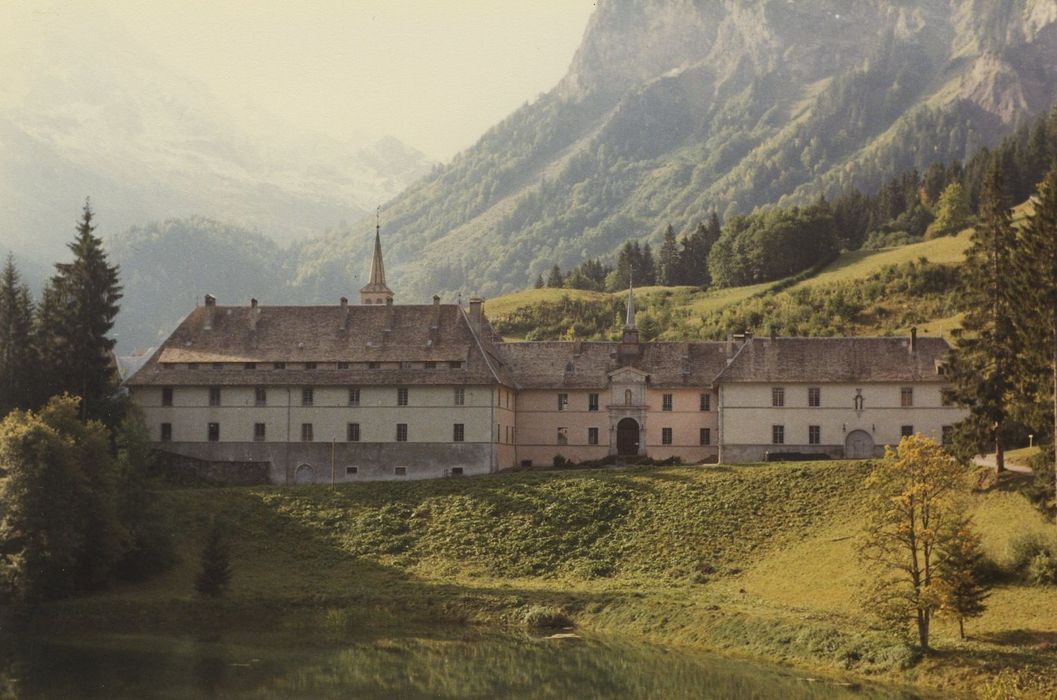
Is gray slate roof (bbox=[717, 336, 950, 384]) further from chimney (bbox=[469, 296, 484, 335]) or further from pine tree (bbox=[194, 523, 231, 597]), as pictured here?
pine tree (bbox=[194, 523, 231, 597])

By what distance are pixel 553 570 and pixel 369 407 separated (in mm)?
21675

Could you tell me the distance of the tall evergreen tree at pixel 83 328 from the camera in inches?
3066

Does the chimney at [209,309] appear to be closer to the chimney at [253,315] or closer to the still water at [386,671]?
the chimney at [253,315]

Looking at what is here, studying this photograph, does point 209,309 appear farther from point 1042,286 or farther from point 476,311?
point 1042,286

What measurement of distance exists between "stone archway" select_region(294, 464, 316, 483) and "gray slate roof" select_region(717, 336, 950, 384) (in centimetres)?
2592

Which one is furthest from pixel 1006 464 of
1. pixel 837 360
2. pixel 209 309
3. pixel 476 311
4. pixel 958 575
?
pixel 209 309

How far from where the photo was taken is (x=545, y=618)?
56.0 m

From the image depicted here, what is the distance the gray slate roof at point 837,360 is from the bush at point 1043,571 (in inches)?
1247

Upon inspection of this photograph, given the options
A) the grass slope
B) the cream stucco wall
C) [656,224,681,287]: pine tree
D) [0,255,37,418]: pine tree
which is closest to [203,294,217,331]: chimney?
[0,255,37,418]: pine tree

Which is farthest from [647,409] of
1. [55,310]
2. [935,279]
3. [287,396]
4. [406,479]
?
[935,279]

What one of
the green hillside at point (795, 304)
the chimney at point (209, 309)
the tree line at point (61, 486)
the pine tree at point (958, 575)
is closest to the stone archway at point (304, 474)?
the tree line at point (61, 486)

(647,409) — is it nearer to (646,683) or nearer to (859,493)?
(859,493)

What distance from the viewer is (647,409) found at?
86750 millimetres

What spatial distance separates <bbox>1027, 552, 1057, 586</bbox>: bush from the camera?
50188mm
